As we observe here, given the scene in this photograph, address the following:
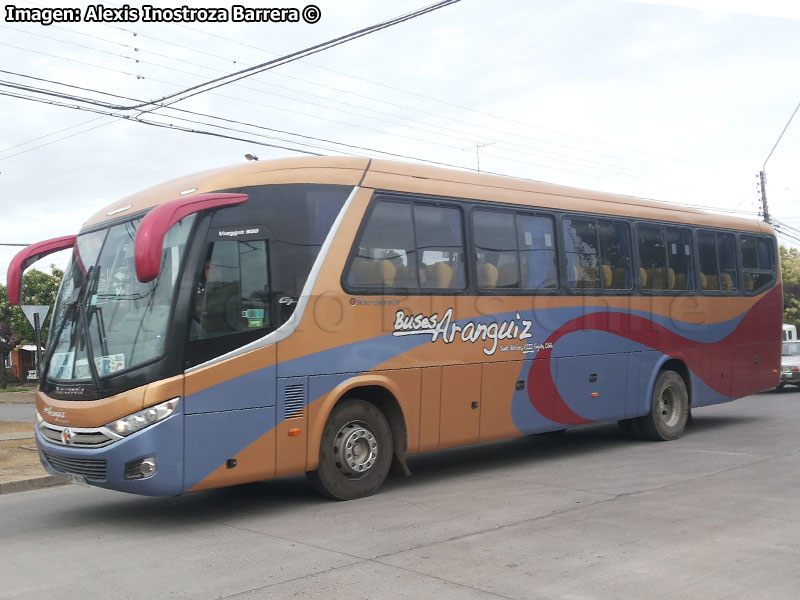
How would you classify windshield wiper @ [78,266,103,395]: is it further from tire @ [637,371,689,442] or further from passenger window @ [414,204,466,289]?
tire @ [637,371,689,442]

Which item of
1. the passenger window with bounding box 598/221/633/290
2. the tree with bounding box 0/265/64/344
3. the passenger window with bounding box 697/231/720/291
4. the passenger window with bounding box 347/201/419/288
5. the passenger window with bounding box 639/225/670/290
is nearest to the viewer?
the passenger window with bounding box 347/201/419/288

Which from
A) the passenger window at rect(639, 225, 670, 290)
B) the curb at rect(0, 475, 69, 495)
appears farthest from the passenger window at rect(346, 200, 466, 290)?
the curb at rect(0, 475, 69, 495)

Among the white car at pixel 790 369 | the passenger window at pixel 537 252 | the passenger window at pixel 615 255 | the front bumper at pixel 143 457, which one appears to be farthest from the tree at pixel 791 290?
the front bumper at pixel 143 457

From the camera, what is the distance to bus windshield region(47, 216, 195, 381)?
832 cm

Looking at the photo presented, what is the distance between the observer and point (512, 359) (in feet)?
37.7

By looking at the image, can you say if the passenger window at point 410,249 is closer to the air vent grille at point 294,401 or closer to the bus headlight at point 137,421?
the air vent grille at point 294,401

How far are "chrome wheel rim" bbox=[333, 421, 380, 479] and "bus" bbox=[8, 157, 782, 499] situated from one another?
0.02 meters

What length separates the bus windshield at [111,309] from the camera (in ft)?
27.3

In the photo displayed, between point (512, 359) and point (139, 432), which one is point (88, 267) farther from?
point (512, 359)

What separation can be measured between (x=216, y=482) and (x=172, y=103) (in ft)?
29.6

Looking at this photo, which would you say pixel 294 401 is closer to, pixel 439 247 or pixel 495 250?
pixel 439 247

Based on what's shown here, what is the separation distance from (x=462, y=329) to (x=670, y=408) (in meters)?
5.32

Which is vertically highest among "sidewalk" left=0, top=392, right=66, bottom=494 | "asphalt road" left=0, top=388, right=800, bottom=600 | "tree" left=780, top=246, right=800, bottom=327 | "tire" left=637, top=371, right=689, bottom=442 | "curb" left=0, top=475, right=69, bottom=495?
"tree" left=780, top=246, right=800, bottom=327

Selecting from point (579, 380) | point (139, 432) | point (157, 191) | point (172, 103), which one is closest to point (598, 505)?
point (579, 380)
